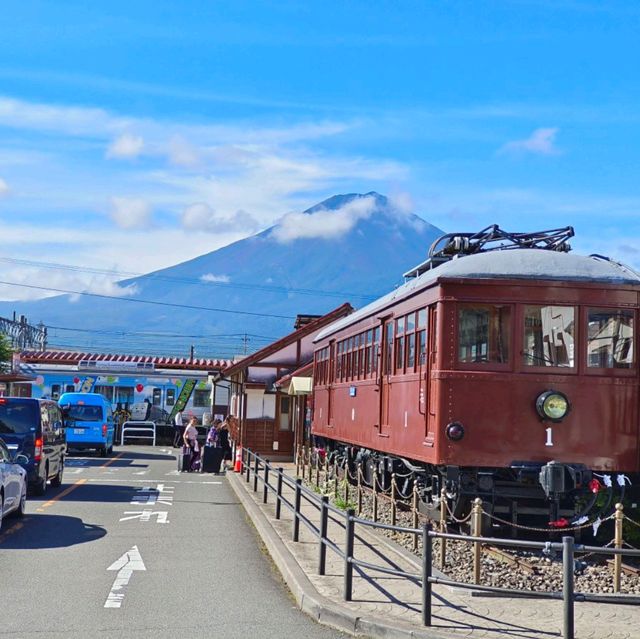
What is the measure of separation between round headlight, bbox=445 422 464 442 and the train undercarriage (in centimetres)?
40

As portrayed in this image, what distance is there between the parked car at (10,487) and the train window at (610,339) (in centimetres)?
771

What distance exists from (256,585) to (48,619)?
2554 mm

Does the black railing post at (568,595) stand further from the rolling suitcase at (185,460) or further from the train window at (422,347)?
the rolling suitcase at (185,460)

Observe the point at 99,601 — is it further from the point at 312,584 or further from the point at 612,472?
the point at 612,472

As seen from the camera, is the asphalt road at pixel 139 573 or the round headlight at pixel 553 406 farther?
the round headlight at pixel 553 406

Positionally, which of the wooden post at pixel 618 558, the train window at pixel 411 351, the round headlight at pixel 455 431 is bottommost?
the wooden post at pixel 618 558

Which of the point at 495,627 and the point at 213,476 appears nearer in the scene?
the point at 495,627

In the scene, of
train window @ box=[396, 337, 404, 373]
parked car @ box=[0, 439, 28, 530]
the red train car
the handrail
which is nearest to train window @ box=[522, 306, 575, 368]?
the red train car

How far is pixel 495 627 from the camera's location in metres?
8.18

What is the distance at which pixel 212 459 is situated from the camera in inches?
1099

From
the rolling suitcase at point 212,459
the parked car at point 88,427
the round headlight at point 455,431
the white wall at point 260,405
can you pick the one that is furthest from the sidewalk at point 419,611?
the white wall at point 260,405

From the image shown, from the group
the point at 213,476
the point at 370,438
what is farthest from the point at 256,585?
the point at 213,476

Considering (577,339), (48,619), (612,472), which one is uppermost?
(577,339)

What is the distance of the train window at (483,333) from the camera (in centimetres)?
1292
